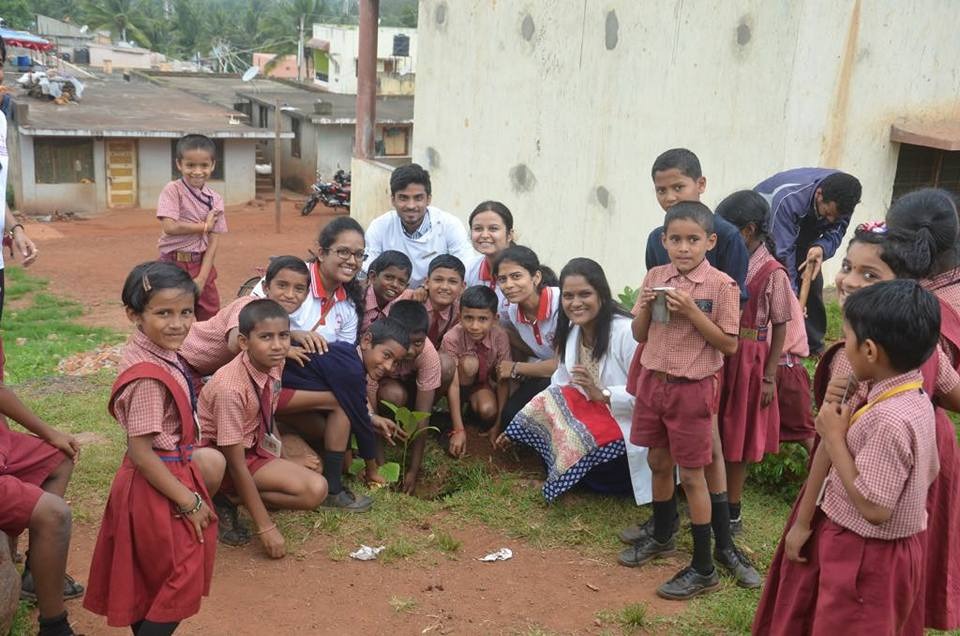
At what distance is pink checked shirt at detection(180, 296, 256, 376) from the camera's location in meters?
4.43

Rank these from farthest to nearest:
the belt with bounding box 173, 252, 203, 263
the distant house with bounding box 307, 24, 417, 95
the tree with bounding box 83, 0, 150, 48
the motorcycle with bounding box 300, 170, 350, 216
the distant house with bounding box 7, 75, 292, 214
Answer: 1. the tree with bounding box 83, 0, 150, 48
2. the distant house with bounding box 307, 24, 417, 95
3. the motorcycle with bounding box 300, 170, 350, 216
4. the distant house with bounding box 7, 75, 292, 214
5. the belt with bounding box 173, 252, 203, 263

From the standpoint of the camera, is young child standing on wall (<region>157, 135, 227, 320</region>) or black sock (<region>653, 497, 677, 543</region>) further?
young child standing on wall (<region>157, 135, 227, 320</region>)

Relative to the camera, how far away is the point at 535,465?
5141 mm

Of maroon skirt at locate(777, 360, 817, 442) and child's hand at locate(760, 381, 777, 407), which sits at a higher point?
child's hand at locate(760, 381, 777, 407)

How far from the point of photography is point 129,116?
23.3 m

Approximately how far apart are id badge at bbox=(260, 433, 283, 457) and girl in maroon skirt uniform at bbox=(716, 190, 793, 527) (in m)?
1.99

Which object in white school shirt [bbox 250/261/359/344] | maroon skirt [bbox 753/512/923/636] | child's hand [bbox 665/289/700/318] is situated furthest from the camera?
white school shirt [bbox 250/261/359/344]

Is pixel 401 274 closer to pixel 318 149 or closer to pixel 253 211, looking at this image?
pixel 253 211

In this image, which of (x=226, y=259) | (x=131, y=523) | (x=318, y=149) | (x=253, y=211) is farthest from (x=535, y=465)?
(x=318, y=149)

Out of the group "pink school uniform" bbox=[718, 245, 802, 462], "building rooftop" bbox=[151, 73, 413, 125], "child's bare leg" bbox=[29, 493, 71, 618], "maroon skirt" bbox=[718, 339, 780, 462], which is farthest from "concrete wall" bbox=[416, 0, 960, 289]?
"building rooftop" bbox=[151, 73, 413, 125]

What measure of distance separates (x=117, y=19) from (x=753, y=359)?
5750 cm

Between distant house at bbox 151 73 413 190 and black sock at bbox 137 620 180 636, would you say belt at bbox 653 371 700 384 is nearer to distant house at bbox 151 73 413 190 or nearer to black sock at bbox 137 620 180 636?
black sock at bbox 137 620 180 636

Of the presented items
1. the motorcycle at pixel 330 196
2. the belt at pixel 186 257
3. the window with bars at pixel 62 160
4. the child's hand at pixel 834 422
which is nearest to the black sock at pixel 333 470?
the belt at pixel 186 257

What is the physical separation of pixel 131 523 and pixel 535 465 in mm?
2600
